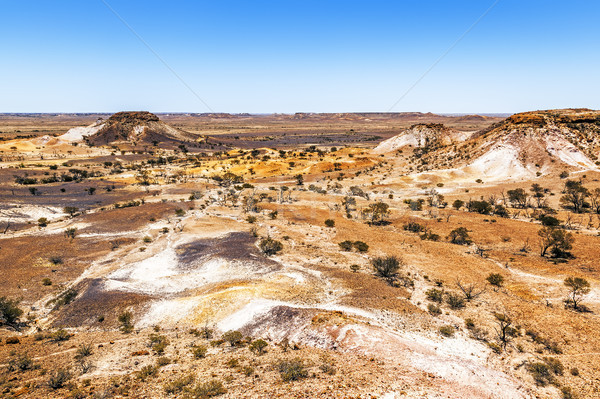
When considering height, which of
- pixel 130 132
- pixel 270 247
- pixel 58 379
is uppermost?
pixel 130 132

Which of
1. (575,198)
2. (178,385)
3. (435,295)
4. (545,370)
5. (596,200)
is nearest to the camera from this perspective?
(178,385)

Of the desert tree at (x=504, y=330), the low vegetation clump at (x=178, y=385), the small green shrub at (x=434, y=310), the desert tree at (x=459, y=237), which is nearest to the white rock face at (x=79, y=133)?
the desert tree at (x=459, y=237)

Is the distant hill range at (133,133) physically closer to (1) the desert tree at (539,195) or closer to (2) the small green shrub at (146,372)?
(1) the desert tree at (539,195)

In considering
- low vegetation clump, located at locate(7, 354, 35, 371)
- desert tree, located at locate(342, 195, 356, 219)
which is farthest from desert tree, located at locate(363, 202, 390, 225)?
low vegetation clump, located at locate(7, 354, 35, 371)

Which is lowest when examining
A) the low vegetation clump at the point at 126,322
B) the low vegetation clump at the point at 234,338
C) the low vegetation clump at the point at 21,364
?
the low vegetation clump at the point at 126,322

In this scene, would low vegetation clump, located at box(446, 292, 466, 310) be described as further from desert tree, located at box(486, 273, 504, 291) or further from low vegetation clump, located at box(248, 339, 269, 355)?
low vegetation clump, located at box(248, 339, 269, 355)

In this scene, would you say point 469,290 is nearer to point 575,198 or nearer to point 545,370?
point 545,370

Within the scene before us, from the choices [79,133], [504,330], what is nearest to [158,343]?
[504,330]
